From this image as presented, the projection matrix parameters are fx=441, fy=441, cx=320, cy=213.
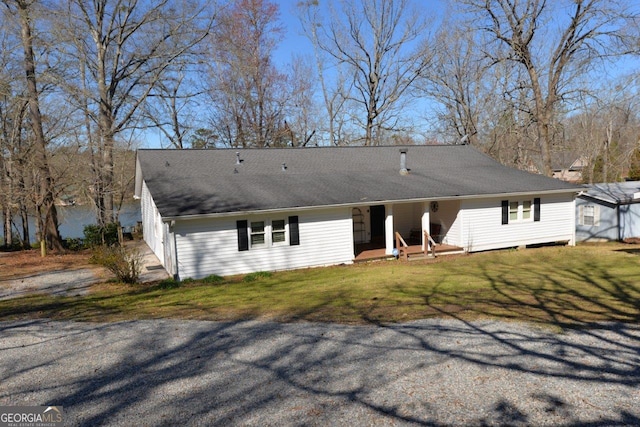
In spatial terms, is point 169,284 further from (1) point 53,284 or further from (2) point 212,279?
(1) point 53,284

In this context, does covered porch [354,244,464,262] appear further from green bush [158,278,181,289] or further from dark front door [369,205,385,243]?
green bush [158,278,181,289]

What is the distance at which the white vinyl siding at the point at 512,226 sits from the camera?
54.2 feet

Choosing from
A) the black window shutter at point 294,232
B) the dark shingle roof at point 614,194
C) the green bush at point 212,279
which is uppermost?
the dark shingle roof at point 614,194

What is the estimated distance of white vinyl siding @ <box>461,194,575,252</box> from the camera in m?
16.5

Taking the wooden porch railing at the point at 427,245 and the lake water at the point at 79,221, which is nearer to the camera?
the wooden porch railing at the point at 427,245

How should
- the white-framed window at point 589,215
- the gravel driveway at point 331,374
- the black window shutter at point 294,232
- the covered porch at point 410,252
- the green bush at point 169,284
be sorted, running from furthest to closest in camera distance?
the white-framed window at point 589,215, the covered porch at point 410,252, the black window shutter at point 294,232, the green bush at point 169,284, the gravel driveway at point 331,374

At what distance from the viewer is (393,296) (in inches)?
373

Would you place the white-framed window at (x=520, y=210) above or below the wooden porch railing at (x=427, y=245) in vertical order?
above

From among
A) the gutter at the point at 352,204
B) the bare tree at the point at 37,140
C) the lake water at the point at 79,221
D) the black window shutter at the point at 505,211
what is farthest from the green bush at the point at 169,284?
the lake water at the point at 79,221

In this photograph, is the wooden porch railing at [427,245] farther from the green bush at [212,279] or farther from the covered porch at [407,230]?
the green bush at [212,279]

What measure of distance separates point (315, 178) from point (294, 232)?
3505 mm

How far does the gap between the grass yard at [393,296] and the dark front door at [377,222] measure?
3955 millimetres

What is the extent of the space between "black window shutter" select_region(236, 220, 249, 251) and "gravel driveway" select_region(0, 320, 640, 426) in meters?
6.63
